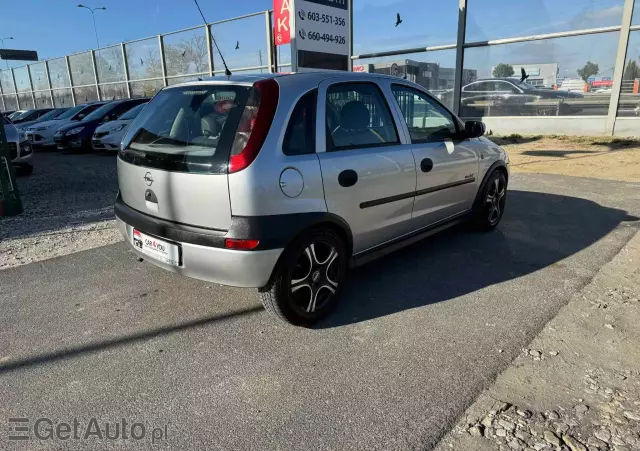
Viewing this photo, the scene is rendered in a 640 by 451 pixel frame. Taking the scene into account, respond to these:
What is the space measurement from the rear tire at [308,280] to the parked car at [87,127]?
12.6 m

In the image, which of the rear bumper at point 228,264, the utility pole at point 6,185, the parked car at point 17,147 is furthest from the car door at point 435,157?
the parked car at point 17,147

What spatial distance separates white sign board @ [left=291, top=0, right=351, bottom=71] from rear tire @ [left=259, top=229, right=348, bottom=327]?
7782 millimetres

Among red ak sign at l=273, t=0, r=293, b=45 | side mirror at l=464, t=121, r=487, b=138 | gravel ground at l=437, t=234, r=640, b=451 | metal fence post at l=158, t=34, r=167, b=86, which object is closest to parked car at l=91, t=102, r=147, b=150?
red ak sign at l=273, t=0, r=293, b=45

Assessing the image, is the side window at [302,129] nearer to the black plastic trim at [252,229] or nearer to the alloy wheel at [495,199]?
the black plastic trim at [252,229]

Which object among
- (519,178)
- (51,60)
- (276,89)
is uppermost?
(51,60)

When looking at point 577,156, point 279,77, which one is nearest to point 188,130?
point 279,77

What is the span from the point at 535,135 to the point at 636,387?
46.3 ft

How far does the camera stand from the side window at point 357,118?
3.18 meters

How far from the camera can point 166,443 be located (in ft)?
6.88

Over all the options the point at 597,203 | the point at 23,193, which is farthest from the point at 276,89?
the point at 23,193

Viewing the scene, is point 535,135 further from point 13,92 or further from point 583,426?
point 13,92

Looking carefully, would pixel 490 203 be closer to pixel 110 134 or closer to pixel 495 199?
pixel 495 199

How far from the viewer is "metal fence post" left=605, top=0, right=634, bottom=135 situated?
12695 millimetres

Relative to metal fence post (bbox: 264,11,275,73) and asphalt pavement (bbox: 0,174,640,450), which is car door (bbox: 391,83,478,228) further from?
metal fence post (bbox: 264,11,275,73)
